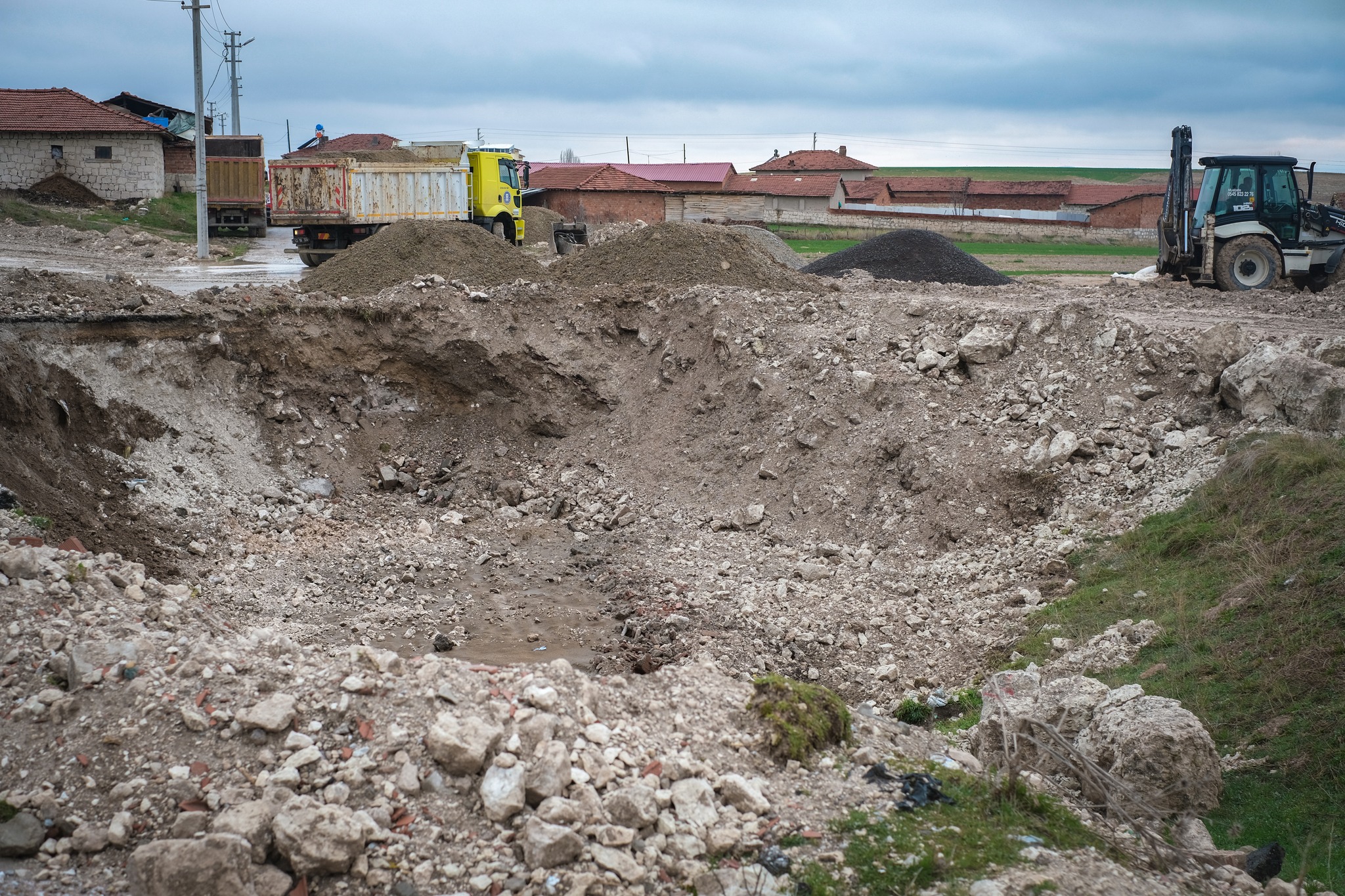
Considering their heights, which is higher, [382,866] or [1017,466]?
[1017,466]

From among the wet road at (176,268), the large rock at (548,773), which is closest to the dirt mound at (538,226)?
the wet road at (176,268)

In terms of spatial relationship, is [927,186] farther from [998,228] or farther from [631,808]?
[631,808]

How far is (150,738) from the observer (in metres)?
4.81

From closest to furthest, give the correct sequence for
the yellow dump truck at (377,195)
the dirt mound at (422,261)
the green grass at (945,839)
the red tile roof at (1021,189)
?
the green grass at (945,839), the dirt mound at (422,261), the yellow dump truck at (377,195), the red tile roof at (1021,189)

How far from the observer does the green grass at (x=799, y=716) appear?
17.6 feet

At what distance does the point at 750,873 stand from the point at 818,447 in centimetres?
753

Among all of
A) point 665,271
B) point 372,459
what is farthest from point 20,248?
A: point 665,271

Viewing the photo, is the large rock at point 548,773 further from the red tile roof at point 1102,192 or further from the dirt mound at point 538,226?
the red tile roof at point 1102,192

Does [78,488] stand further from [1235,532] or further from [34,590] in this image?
[1235,532]

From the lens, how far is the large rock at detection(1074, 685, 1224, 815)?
17.1ft

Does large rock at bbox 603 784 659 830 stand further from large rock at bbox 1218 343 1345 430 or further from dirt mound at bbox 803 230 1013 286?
dirt mound at bbox 803 230 1013 286

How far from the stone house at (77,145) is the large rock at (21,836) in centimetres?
2990

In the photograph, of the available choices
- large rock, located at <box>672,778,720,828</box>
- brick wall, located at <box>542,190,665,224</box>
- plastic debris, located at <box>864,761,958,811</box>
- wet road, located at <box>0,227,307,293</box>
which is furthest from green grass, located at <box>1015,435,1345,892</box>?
brick wall, located at <box>542,190,665,224</box>

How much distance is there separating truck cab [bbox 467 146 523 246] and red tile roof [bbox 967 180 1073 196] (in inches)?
1157
